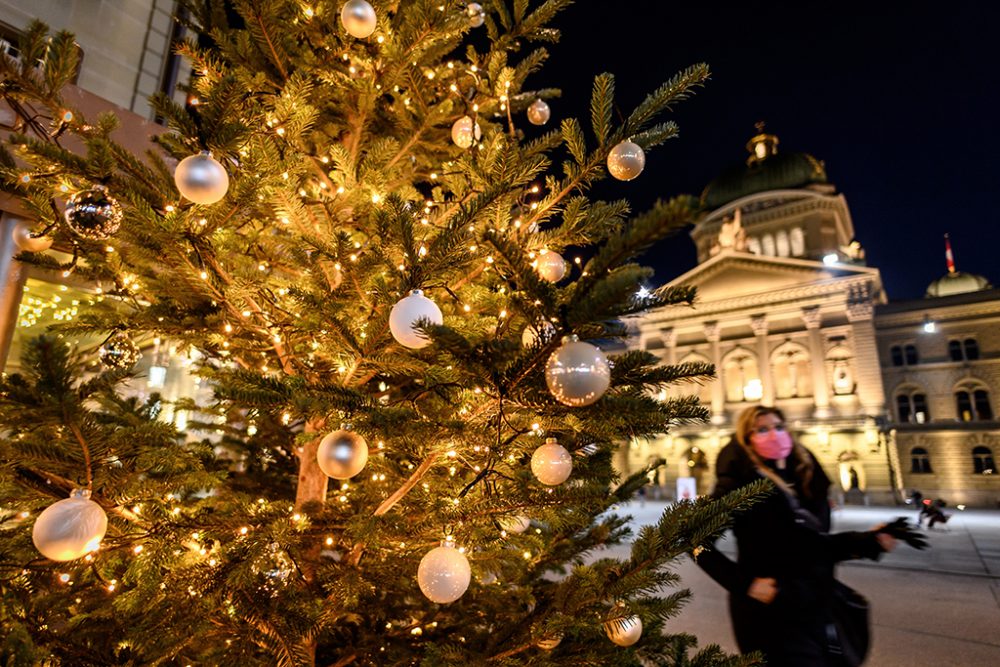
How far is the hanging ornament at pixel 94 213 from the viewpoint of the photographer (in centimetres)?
183

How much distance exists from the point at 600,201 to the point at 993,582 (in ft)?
36.3

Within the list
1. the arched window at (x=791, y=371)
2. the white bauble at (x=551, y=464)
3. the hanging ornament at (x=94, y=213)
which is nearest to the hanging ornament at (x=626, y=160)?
the white bauble at (x=551, y=464)

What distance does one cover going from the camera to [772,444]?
2873 mm

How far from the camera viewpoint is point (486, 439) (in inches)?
70.8

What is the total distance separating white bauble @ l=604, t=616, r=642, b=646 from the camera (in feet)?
6.10

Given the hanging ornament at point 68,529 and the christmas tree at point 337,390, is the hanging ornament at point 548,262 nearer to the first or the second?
the christmas tree at point 337,390

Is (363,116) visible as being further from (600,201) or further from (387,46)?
(600,201)

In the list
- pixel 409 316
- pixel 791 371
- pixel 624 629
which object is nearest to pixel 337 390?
pixel 409 316

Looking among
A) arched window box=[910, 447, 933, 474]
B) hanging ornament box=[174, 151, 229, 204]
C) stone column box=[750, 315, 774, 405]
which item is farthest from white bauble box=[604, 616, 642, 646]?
arched window box=[910, 447, 933, 474]

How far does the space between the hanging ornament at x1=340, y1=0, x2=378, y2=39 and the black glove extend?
367 cm

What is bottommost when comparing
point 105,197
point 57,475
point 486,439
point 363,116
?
point 57,475

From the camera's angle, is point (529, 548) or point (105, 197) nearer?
point (105, 197)

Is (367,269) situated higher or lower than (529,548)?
higher

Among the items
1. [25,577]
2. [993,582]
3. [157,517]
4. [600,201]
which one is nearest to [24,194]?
[157,517]
